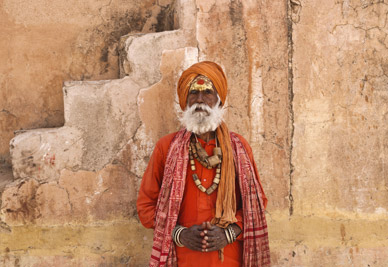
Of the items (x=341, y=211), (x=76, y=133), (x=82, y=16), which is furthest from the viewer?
(x=82, y=16)

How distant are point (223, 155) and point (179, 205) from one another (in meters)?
0.40

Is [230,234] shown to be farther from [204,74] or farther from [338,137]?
[338,137]

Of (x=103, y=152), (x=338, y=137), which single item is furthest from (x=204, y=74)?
(x=338, y=137)

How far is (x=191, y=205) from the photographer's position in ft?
7.86

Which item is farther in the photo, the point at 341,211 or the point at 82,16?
the point at 82,16

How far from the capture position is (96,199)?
3.00m

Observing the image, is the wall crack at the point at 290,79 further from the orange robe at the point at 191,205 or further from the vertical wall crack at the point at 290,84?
the orange robe at the point at 191,205

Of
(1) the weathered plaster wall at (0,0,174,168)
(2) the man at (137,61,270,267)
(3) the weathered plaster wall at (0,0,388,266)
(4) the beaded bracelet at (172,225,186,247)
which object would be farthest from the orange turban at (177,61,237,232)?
(1) the weathered plaster wall at (0,0,174,168)

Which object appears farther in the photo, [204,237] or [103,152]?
[103,152]

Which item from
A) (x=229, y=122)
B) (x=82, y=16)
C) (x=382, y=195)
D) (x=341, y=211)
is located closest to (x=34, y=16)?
(x=82, y=16)

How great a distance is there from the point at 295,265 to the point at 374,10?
6.91 ft

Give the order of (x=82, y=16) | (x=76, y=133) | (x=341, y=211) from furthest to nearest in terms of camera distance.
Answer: (x=82, y=16) < (x=341, y=211) < (x=76, y=133)

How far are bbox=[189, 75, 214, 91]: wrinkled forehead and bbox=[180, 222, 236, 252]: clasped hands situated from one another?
2.60 ft

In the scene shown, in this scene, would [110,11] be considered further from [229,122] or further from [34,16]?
[229,122]
